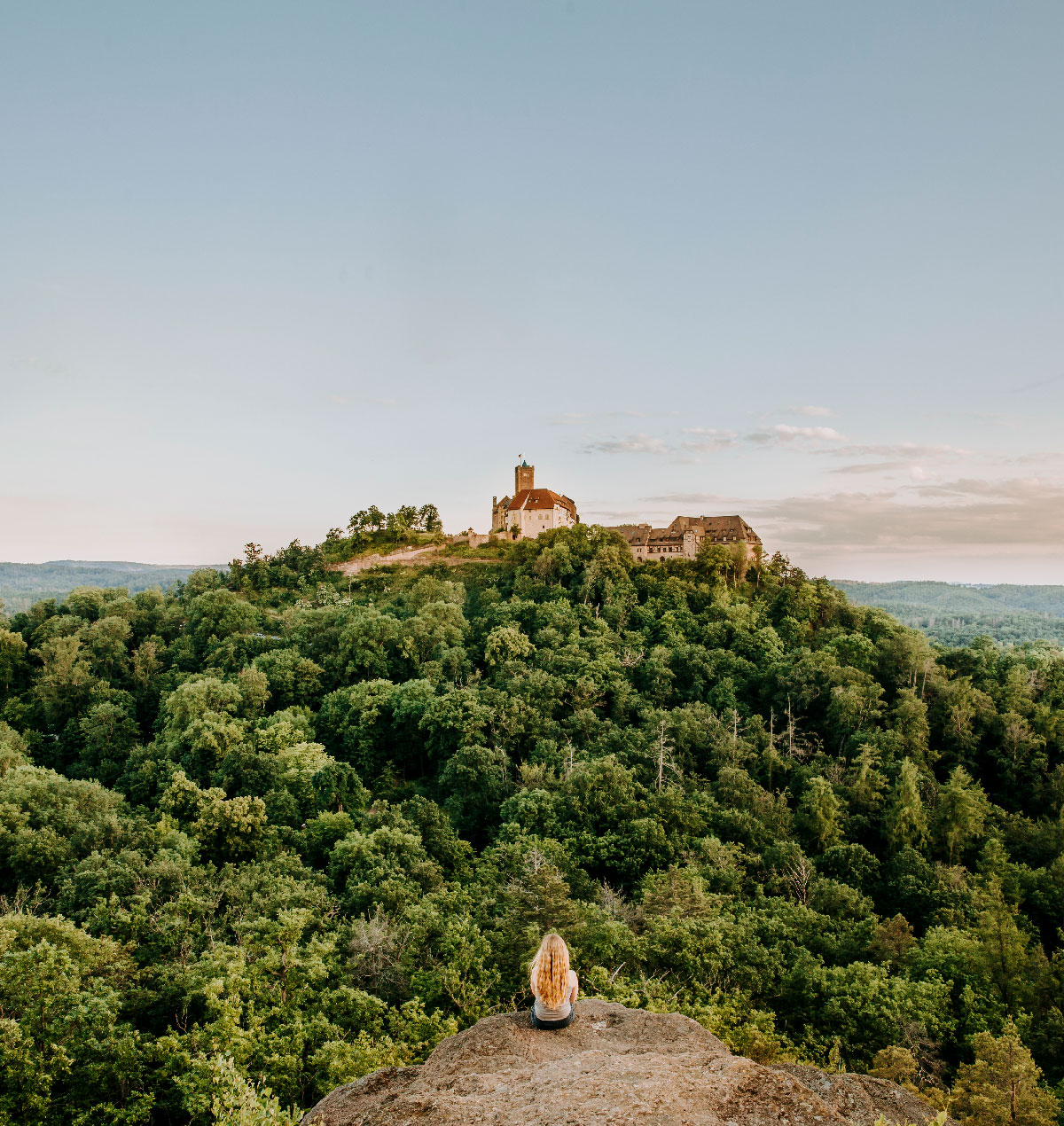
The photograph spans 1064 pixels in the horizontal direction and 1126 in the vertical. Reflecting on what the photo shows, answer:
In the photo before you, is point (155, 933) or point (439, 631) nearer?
point (155, 933)

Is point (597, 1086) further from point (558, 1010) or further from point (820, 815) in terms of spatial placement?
point (820, 815)

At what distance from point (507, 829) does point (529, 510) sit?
49.3m

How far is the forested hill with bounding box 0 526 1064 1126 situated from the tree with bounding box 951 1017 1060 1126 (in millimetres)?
108

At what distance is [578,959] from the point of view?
21.4 metres

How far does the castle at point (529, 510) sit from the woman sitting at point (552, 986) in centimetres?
6983

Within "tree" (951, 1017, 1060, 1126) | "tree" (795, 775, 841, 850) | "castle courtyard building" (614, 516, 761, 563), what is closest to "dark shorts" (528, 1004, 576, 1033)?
"tree" (951, 1017, 1060, 1126)

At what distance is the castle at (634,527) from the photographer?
235 ft

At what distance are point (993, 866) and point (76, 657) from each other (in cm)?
6893

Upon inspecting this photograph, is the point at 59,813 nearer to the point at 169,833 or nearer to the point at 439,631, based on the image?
the point at 169,833

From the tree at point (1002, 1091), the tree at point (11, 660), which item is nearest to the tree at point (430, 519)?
the tree at point (11, 660)

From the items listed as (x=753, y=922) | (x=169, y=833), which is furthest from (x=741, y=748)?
(x=169, y=833)

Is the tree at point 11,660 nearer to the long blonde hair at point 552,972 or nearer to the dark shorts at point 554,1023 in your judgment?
the dark shorts at point 554,1023

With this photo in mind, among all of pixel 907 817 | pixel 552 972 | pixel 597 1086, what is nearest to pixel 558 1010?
pixel 552 972

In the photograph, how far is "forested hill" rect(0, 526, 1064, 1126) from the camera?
18.2m
